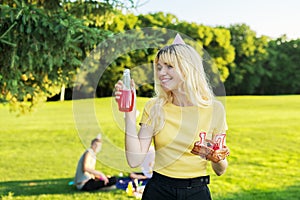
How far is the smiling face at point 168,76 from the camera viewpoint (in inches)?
89.2

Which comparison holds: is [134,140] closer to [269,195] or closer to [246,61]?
[269,195]

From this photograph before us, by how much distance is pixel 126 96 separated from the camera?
2107 mm

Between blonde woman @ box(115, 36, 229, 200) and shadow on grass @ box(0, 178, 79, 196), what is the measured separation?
14.8ft

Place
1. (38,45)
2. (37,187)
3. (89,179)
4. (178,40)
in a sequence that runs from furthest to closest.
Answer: (37,187) → (89,179) → (38,45) → (178,40)

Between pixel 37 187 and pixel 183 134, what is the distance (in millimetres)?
5225

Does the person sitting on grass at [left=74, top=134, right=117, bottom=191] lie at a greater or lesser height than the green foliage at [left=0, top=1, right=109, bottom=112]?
lesser

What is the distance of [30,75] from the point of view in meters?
5.65

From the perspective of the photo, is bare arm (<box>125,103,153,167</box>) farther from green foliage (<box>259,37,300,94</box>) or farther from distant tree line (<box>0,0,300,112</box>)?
green foliage (<box>259,37,300,94</box>)

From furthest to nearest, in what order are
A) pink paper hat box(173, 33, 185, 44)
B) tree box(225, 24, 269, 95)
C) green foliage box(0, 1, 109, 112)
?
tree box(225, 24, 269, 95) → green foliage box(0, 1, 109, 112) → pink paper hat box(173, 33, 185, 44)

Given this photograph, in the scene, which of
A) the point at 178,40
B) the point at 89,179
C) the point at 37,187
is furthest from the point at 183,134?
the point at 37,187

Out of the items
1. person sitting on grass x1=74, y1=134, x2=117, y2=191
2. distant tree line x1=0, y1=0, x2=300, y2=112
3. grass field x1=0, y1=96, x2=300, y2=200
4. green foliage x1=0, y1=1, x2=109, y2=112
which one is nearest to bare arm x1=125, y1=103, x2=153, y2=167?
grass field x1=0, y1=96, x2=300, y2=200

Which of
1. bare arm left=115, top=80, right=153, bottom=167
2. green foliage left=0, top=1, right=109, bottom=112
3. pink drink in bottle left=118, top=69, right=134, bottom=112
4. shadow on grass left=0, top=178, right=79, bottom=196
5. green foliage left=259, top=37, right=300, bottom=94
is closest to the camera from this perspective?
pink drink in bottle left=118, top=69, right=134, bottom=112

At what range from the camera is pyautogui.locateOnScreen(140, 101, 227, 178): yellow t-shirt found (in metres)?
2.29

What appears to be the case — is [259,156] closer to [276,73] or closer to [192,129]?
[192,129]
